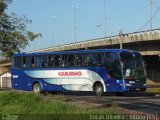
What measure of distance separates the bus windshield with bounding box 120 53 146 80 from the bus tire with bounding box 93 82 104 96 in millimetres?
2085

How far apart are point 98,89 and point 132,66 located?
113 inches

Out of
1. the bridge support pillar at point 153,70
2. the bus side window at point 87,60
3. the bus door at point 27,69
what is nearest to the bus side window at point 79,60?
the bus side window at point 87,60

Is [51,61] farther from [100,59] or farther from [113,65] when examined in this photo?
[113,65]

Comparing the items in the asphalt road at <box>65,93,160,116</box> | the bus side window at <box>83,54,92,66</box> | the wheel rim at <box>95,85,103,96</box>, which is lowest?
the asphalt road at <box>65,93,160,116</box>

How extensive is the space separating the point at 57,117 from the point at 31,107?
360 cm

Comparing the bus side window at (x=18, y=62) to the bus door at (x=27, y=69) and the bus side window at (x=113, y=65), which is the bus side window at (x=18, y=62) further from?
the bus side window at (x=113, y=65)

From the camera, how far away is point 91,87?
34.4 m

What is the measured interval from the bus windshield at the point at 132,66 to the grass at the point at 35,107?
12.3m

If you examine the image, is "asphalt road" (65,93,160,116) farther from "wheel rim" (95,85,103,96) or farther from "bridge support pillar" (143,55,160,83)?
"bridge support pillar" (143,55,160,83)

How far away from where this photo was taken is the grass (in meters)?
15.2

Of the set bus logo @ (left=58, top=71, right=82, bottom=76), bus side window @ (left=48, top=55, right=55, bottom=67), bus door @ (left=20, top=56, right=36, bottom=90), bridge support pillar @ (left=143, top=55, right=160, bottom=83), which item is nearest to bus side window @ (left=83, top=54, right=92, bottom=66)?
bus logo @ (left=58, top=71, right=82, bottom=76)

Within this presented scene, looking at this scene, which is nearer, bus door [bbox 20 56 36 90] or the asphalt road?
the asphalt road

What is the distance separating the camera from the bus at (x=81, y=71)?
32812 mm

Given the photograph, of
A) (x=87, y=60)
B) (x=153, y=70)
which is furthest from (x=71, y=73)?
(x=153, y=70)
